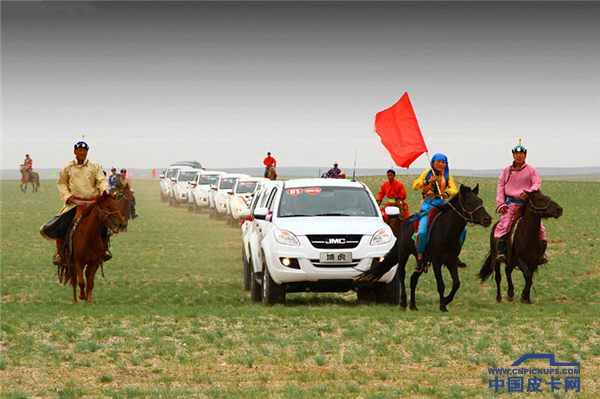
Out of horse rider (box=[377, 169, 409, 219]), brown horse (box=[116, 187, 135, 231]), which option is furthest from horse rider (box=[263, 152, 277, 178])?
horse rider (box=[377, 169, 409, 219])

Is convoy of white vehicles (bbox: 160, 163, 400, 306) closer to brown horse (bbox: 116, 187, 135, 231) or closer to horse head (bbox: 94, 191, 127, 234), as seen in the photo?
horse head (bbox: 94, 191, 127, 234)

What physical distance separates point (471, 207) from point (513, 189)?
2670 millimetres

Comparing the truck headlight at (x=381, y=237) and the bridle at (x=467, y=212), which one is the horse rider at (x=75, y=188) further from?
the bridle at (x=467, y=212)

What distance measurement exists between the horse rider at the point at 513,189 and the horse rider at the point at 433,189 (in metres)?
1.83

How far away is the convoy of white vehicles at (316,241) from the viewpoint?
11133 millimetres

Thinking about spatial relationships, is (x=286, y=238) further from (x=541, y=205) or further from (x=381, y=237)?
(x=541, y=205)

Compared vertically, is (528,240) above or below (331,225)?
below

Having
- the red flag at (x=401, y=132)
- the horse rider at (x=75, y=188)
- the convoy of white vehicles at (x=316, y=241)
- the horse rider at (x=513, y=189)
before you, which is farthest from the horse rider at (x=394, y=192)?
the horse rider at (x=75, y=188)

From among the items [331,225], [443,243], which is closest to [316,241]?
[331,225]

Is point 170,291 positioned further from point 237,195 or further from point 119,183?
point 237,195

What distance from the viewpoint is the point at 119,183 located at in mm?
25094

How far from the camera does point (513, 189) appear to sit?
42.2 ft

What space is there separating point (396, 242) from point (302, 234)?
1.43 m

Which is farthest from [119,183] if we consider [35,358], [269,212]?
[35,358]
